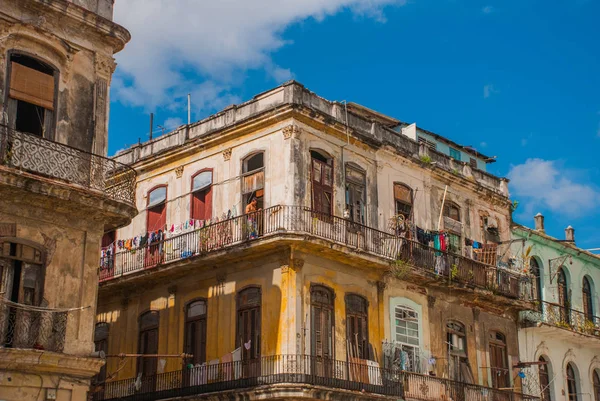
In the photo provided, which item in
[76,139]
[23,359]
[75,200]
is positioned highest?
[76,139]

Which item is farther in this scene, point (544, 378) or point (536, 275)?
point (536, 275)

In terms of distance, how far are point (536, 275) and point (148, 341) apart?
1312 centimetres

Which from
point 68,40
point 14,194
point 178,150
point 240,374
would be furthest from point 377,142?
point 14,194

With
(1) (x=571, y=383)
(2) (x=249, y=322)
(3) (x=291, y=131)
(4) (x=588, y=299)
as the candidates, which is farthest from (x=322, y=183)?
(4) (x=588, y=299)

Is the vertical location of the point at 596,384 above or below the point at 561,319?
below

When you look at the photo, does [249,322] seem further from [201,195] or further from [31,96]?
[31,96]

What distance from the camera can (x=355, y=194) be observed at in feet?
79.6

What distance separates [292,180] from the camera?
2234 cm

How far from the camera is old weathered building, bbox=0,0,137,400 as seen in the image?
1517 centimetres

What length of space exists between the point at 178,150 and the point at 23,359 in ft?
37.9

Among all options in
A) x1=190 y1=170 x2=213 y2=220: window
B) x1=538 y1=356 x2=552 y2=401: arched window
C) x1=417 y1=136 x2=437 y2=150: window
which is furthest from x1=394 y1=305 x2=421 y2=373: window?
x1=538 y1=356 x2=552 y2=401: arched window

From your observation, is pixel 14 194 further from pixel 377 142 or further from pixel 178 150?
pixel 377 142

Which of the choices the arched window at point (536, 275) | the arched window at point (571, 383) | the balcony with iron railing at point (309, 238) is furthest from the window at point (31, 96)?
the arched window at point (571, 383)

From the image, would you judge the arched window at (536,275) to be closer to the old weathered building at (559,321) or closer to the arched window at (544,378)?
the old weathered building at (559,321)
